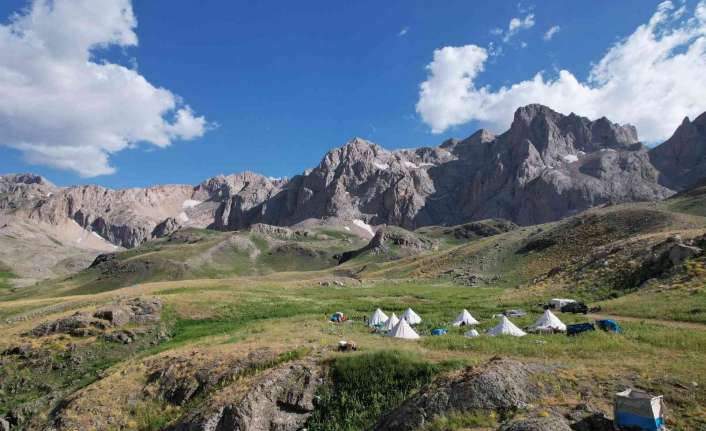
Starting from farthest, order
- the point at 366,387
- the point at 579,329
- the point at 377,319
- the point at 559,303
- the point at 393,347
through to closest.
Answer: the point at 377,319, the point at 559,303, the point at 579,329, the point at 393,347, the point at 366,387

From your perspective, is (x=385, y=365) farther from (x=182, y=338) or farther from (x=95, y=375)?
(x=182, y=338)

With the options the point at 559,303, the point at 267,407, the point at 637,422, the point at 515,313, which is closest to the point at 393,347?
the point at 267,407

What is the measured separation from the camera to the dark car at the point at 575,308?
4194 centimetres

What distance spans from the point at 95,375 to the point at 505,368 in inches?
1323

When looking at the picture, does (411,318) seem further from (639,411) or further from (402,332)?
(639,411)

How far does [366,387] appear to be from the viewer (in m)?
21.7

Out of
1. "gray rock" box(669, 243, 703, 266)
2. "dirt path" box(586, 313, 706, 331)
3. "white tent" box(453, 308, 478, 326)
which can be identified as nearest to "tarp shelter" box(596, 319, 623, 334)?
"dirt path" box(586, 313, 706, 331)

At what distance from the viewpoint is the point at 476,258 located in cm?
11969

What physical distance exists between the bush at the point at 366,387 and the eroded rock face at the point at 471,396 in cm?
309

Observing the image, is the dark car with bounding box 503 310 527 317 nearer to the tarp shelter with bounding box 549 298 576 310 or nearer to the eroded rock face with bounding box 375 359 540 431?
the tarp shelter with bounding box 549 298 576 310

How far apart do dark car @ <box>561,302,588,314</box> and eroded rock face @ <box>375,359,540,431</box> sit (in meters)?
28.4

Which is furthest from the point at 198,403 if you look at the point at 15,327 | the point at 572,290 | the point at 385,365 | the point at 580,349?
the point at 572,290

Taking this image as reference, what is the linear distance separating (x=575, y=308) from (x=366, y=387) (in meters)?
28.9

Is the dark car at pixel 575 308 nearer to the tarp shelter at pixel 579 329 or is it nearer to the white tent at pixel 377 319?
Answer: the tarp shelter at pixel 579 329
